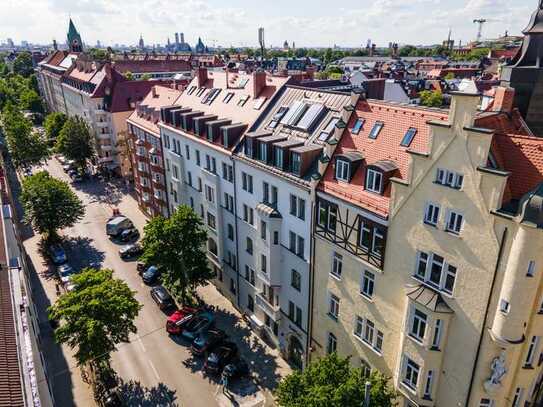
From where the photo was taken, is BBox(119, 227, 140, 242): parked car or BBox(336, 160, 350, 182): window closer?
BBox(336, 160, 350, 182): window

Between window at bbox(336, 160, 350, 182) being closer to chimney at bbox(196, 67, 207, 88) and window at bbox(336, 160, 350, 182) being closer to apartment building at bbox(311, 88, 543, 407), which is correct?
apartment building at bbox(311, 88, 543, 407)

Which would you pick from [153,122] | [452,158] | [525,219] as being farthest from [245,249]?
[153,122]

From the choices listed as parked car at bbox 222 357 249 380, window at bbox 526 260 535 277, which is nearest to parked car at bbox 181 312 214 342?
parked car at bbox 222 357 249 380

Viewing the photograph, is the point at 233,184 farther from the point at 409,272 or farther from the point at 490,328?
the point at 490,328

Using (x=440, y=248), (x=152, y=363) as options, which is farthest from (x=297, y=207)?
(x=152, y=363)

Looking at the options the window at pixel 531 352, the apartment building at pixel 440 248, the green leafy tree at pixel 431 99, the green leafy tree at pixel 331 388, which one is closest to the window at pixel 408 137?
the apartment building at pixel 440 248

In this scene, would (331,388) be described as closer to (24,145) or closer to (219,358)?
(219,358)

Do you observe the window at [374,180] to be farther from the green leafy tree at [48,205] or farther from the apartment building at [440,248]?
the green leafy tree at [48,205]
